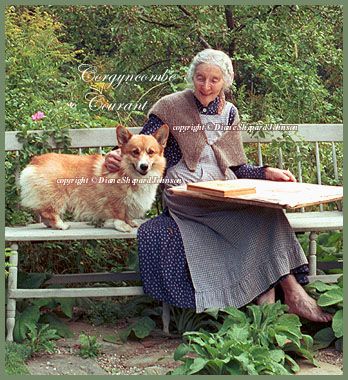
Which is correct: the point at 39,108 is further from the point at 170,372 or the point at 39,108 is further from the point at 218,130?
the point at 170,372

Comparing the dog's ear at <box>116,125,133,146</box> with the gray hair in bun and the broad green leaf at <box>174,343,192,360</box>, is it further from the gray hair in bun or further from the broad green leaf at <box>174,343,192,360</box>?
the broad green leaf at <box>174,343,192,360</box>

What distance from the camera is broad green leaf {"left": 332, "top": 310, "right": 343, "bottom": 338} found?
4727mm

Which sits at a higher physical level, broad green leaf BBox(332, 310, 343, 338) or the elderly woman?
the elderly woman

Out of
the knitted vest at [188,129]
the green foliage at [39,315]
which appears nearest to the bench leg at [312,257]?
the knitted vest at [188,129]

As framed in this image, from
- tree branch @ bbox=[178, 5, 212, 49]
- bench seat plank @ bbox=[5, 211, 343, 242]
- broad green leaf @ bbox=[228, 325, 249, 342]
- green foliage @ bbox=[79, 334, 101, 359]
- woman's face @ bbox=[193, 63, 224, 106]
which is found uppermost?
tree branch @ bbox=[178, 5, 212, 49]

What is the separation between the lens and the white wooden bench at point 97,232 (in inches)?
196

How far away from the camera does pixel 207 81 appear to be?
5.10 metres

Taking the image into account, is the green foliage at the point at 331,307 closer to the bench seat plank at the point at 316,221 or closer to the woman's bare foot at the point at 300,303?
the woman's bare foot at the point at 300,303

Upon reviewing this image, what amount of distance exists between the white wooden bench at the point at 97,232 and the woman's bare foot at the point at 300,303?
0.25 metres

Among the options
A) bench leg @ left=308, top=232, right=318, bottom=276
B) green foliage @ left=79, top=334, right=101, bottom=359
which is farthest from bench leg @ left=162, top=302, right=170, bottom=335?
bench leg @ left=308, top=232, right=318, bottom=276

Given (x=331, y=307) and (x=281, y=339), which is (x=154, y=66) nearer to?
(x=331, y=307)

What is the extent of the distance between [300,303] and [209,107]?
50.0 inches

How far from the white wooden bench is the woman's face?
20.3 inches

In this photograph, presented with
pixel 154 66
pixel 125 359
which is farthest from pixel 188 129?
pixel 154 66
